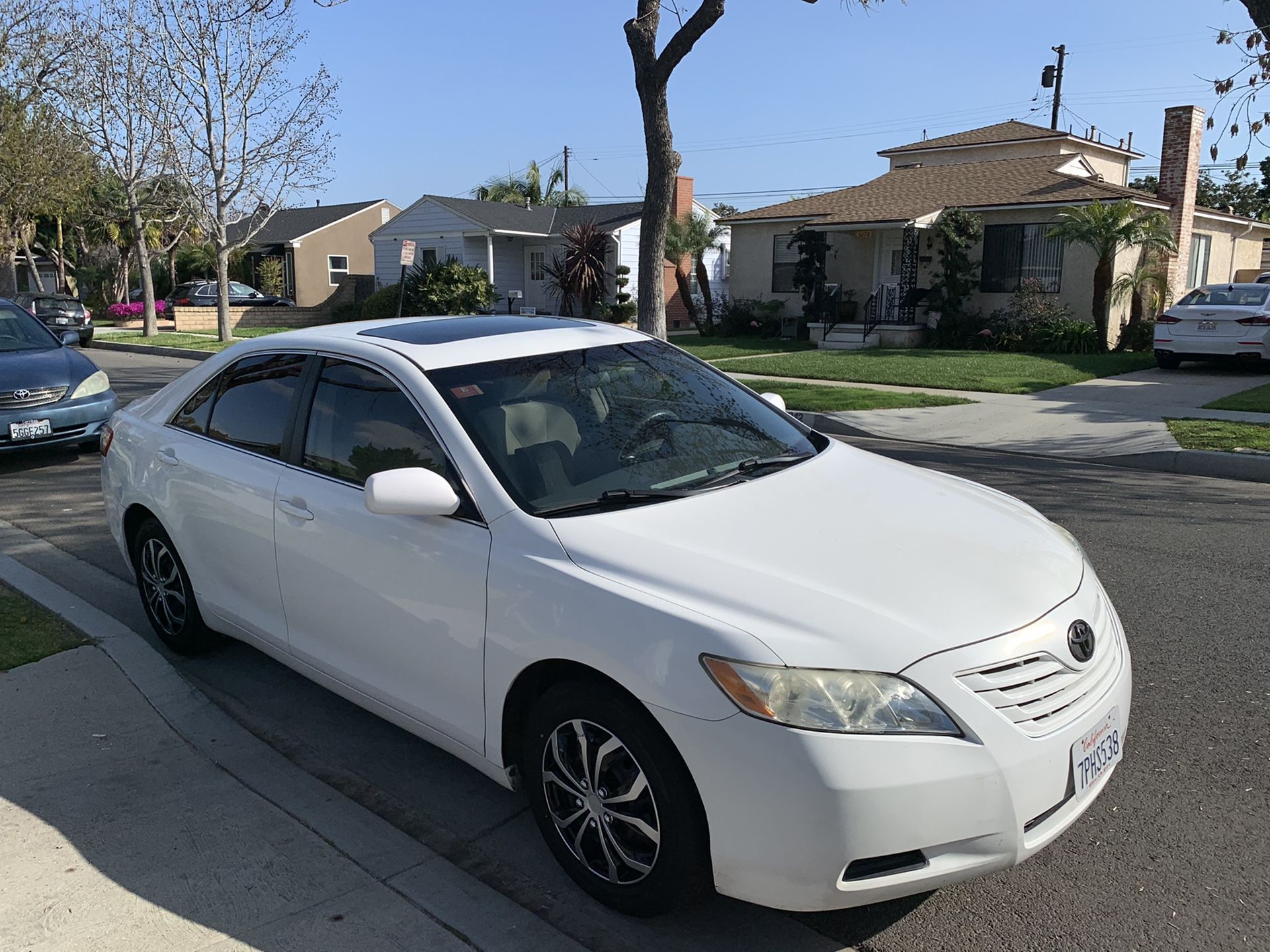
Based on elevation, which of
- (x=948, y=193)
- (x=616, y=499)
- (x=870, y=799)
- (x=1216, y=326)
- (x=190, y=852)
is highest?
(x=948, y=193)

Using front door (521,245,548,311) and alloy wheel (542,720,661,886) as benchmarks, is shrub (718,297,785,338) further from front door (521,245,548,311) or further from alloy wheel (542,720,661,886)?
alloy wheel (542,720,661,886)

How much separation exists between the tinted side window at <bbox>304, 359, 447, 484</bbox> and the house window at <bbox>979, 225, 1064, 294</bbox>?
21.2m

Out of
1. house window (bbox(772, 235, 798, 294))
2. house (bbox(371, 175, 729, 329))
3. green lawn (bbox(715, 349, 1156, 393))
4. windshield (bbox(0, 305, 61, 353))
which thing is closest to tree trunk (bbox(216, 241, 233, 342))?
house (bbox(371, 175, 729, 329))

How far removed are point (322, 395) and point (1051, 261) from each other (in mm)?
21947

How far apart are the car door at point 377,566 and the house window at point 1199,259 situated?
85.5 feet

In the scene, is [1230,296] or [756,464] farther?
[1230,296]

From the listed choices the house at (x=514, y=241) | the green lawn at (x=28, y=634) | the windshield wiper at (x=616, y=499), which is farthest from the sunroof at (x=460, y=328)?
the house at (x=514, y=241)

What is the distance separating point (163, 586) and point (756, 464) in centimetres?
304

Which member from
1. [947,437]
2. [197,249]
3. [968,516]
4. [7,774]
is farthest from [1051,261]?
[197,249]

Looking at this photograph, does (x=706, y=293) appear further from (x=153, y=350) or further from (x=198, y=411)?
(x=198, y=411)

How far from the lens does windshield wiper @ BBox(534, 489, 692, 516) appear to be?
317 centimetres

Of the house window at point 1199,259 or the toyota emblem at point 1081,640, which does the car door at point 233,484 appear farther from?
the house window at point 1199,259

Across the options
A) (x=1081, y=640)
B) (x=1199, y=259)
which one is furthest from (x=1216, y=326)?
(x=1081, y=640)

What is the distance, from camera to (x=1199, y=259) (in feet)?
85.4
